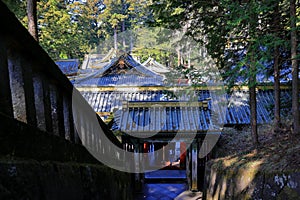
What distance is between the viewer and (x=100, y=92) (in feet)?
43.8

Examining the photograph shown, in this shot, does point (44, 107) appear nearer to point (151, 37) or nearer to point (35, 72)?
point (35, 72)

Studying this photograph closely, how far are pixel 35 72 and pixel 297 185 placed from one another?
277cm

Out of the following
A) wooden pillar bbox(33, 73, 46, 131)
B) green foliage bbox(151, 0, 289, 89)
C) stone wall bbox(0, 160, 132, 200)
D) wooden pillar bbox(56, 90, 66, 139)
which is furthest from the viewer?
green foliage bbox(151, 0, 289, 89)

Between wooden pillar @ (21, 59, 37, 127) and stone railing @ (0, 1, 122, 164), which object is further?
wooden pillar @ (21, 59, 37, 127)

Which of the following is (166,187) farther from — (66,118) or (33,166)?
(33,166)

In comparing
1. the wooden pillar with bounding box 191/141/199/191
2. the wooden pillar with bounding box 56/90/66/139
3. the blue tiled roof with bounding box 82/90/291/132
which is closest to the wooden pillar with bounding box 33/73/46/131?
the wooden pillar with bounding box 56/90/66/139

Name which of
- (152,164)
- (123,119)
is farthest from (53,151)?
(152,164)

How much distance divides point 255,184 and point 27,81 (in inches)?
125

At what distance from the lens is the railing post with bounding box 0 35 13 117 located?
1.11 m

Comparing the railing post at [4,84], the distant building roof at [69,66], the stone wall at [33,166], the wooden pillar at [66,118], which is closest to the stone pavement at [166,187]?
the wooden pillar at [66,118]

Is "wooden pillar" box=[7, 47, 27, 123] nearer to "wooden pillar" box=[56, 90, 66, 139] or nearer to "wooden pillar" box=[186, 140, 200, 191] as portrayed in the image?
"wooden pillar" box=[56, 90, 66, 139]

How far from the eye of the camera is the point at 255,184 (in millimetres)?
3203

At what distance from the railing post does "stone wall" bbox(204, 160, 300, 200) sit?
9.16ft

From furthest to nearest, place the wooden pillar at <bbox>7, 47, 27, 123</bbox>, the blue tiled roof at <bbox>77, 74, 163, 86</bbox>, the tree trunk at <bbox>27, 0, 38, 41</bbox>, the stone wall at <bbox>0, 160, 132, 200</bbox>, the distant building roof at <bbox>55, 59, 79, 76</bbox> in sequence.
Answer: the distant building roof at <bbox>55, 59, 79, 76</bbox>
the blue tiled roof at <bbox>77, 74, 163, 86</bbox>
the tree trunk at <bbox>27, 0, 38, 41</bbox>
the wooden pillar at <bbox>7, 47, 27, 123</bbox>
the stone wall at <bbox>0, 160, 132, 200</bbox>
